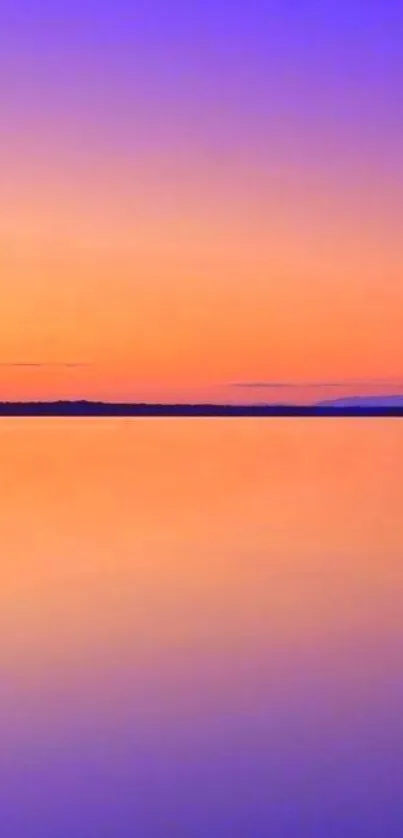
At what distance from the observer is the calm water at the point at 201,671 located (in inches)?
101

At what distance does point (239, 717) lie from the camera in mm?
3076

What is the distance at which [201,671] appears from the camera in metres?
3.49

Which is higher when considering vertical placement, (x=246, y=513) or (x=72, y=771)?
(x=72, y=771)

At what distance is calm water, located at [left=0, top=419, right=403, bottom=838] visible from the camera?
2.57 m

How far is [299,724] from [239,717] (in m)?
0.16

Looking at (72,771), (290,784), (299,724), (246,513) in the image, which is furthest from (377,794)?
(246,513)

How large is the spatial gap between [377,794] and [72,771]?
697mm

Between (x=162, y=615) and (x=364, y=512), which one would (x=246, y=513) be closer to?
(x=364, y=512)

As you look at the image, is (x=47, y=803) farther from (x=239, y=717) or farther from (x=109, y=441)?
(x=109, y=441)

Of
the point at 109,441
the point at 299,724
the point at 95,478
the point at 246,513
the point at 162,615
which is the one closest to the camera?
the point at 299,724

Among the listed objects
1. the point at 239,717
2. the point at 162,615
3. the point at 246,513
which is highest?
the point at 239,717

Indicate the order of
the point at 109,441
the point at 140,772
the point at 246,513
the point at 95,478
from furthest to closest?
the point at 109,441
the point at 95,478
the point at 246,513
the point at 140,772

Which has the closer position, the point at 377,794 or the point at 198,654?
the point at 377,794

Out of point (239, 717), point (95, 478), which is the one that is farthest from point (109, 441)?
point (239, 717)
